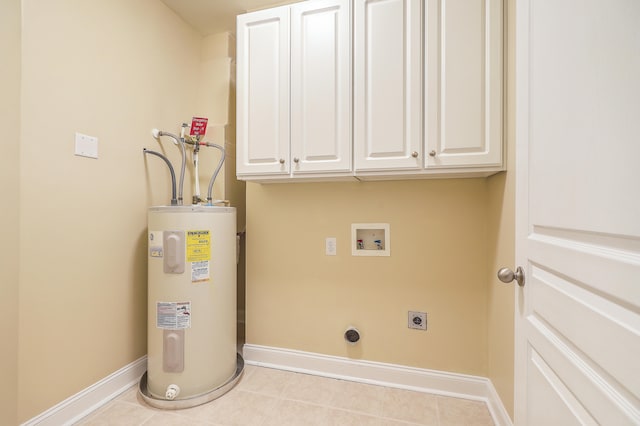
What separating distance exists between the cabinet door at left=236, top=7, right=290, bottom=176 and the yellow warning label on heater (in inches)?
17.8

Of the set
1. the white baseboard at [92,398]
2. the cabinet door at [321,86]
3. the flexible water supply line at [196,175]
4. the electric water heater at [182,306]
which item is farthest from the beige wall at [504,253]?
the white baseboard at [92,398]

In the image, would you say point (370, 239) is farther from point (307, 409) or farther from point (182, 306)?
point (182, 306)

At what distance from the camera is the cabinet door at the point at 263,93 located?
66.6 inches

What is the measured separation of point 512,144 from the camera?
4.22ft

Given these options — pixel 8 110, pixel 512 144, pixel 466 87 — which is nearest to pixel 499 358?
pixel 512 144

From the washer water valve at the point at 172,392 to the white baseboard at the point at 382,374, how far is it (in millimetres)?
572

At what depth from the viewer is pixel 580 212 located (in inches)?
24.2

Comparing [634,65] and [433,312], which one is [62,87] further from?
[433,312]

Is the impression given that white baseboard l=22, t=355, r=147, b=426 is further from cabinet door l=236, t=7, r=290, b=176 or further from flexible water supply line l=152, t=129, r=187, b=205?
cabinet door l=236, t=7, r=290, b=176

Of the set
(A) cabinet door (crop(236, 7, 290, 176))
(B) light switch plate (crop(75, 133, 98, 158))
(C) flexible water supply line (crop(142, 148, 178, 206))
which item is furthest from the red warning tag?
(B) light switch plate (crop(75, 133, 98, 158))

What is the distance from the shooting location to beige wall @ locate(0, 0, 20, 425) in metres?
1.21

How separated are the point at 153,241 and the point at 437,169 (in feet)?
5.29

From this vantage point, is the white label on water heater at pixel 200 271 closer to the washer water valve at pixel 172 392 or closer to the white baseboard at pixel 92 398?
the washer water valve at pixel 172 392

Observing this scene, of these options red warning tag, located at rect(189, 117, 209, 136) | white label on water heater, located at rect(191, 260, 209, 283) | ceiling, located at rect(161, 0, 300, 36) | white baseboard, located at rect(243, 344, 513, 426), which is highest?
ceiling, located at rect(161, 0, 300, 36)
